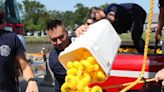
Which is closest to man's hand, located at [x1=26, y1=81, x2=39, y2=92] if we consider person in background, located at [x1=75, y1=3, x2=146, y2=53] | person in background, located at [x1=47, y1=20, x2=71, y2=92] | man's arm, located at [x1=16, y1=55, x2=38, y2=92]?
man's arm, located at [x1=16, y1=55, x2=38, y2=92]

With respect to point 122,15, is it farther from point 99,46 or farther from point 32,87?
point 99,46

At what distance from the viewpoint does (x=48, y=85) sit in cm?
1113

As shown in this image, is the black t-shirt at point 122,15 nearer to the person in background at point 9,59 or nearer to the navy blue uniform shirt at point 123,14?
the navy blue uniform shirt at point 123,14

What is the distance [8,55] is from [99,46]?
5.70 feet

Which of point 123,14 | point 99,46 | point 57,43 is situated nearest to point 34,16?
point 123,14

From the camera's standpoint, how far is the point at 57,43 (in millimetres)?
4031

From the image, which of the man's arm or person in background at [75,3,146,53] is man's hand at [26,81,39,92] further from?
person in background at [75,3,146,53]

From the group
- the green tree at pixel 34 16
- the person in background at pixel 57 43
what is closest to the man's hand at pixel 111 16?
the person in background at pixel 57 43

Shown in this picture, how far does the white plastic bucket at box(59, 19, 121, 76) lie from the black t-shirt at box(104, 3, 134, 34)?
149 centimetres

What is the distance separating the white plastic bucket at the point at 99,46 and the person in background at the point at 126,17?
1.20m

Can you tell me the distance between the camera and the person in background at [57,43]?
13.2ft

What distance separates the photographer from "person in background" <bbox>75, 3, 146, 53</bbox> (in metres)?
4.17

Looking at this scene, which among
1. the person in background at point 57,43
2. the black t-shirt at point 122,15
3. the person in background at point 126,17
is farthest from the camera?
the black t-shirt at point 122,15

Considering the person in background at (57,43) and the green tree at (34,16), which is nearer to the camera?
the person in background at (57,43)
